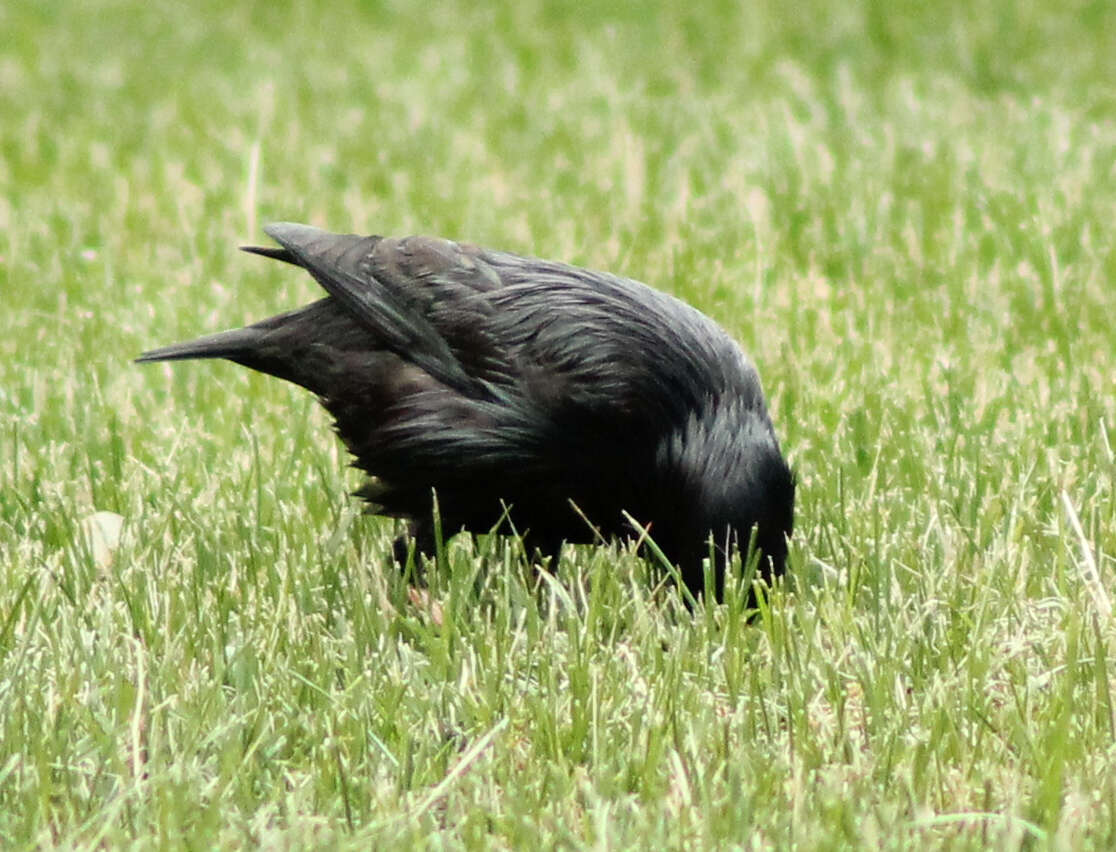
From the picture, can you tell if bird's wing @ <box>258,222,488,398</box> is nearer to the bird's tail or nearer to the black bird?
the black bird

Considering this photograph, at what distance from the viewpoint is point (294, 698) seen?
312 cm

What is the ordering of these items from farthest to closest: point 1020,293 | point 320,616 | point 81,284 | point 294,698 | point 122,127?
point 122,127 < point 81,284 < point 1020,293 < point 320,616 < point 294,698

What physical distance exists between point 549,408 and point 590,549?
65 cm

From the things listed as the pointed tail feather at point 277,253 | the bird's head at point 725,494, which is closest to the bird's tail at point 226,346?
the pointed tail feather at point 277,253

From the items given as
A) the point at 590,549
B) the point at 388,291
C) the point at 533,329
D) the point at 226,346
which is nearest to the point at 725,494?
the point at 533,329

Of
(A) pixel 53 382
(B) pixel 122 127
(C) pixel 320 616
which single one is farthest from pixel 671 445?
(B) pixel 122 127

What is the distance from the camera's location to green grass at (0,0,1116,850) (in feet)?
9.13

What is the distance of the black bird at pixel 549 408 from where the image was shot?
3600 millimetres

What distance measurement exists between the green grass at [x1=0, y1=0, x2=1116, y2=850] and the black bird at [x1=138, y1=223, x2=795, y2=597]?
0.13 m

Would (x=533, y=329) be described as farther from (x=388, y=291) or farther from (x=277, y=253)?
(x=277, y=253)

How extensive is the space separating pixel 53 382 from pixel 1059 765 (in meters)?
3.26

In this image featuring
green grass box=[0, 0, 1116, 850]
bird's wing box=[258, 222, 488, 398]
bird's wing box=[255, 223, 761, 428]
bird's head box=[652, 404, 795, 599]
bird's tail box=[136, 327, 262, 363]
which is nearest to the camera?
green grass box=[0, 0, 1116, 850]

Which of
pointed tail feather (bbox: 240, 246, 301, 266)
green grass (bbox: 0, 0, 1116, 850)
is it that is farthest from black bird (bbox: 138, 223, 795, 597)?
pointed tail feather (bbox: 240, 246, 301, 266)

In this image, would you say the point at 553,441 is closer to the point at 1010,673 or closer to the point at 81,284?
the point at 1010,673
